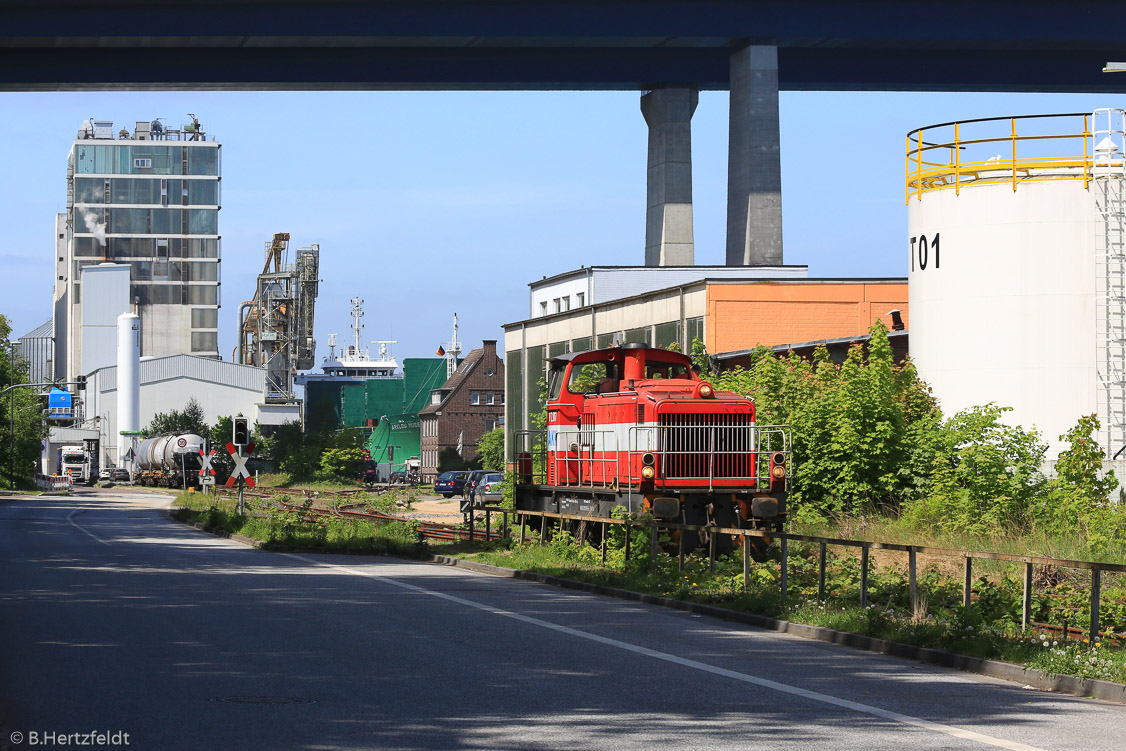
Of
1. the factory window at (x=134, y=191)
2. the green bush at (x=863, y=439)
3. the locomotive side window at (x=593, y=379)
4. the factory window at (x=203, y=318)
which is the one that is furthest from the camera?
the factory window at (x=203, y=318)

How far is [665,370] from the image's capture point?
2473 cm

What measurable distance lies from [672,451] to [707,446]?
0.76 meters

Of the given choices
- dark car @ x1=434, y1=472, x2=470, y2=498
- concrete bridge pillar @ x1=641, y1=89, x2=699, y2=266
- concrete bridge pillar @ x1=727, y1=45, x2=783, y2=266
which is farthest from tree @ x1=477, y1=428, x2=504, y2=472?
concrete bridge pillar @ x1=727, y1=45, x2=783, y2=266

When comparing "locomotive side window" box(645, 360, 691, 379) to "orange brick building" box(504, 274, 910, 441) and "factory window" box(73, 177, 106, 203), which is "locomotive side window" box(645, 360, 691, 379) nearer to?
"orange brick building" box(504, 274, 910, 441)

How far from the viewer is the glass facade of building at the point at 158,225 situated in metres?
160

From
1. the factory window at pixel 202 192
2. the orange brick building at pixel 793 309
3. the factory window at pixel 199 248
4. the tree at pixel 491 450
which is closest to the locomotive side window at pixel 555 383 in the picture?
the orange brick building at pixel 793 309

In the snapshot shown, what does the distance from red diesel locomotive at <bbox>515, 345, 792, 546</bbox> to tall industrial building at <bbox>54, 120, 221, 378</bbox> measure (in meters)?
140

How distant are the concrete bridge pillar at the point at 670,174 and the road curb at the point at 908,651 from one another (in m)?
33.5

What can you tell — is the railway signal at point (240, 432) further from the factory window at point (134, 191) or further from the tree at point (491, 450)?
the factory window at point (134, 191)

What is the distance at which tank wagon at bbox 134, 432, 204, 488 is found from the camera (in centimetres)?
8344

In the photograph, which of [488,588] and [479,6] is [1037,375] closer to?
[488,588]

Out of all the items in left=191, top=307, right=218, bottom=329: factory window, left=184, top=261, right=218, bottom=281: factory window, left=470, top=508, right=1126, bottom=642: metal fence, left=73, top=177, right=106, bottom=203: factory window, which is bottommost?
left=470, top=508, right=1126, bottom=642: metal fence

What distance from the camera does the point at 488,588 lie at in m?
19.9

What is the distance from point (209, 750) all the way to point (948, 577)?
11532 millimetres
